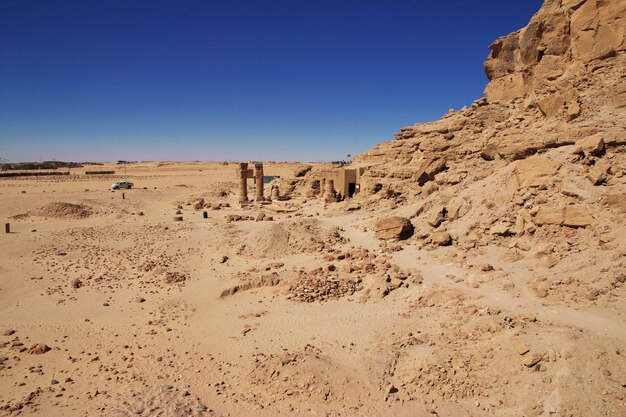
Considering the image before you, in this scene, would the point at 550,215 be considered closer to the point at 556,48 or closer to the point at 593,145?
the point at 593,145

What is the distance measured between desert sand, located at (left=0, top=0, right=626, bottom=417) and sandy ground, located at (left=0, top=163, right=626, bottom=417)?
5 centimetres

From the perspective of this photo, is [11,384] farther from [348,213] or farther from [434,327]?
[348,213]

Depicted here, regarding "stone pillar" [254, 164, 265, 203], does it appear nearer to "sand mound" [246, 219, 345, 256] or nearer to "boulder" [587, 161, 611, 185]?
"sand mound" [246, 219, 345, 256]

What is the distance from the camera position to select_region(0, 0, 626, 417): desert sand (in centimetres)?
734

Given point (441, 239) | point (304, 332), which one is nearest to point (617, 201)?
point (441, 239)

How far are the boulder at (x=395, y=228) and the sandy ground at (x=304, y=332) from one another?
0.73 metres

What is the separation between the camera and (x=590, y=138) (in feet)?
44.6

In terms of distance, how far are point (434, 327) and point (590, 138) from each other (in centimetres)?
961

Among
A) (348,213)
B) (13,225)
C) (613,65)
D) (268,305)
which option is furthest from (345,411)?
(13,225)

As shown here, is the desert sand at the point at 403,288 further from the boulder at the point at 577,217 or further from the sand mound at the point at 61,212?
the sand mound at the point at 61,212

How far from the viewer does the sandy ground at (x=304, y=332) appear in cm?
711

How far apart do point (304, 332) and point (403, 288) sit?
356cm

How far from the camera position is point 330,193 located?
26828 mm

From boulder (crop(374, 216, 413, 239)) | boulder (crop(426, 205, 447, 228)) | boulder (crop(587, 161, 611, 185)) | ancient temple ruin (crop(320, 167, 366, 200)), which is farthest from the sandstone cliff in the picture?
boulder (crop(374, 216, 413, 239))
